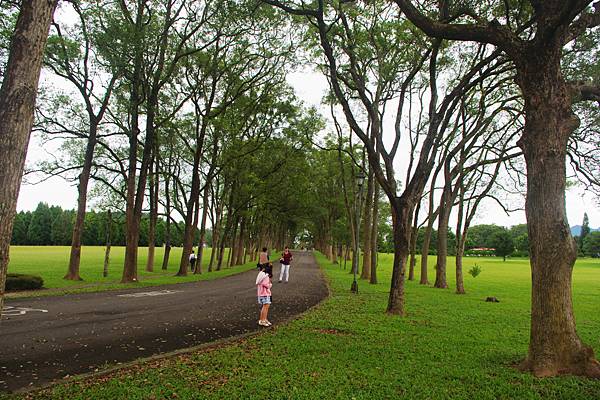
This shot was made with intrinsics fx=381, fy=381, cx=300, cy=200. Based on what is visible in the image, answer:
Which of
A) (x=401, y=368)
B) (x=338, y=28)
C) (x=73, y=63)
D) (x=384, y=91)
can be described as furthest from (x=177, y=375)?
(x=73, y=63)

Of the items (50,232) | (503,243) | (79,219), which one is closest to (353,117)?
(79,219)

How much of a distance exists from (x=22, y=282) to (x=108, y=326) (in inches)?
338

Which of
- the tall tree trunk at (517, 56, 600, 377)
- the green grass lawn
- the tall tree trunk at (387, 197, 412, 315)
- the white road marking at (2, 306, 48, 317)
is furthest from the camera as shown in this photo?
Answer: the green grass lawn

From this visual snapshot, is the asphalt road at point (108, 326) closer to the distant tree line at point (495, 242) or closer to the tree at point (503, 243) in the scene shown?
the distant tree line at point (495, 242)

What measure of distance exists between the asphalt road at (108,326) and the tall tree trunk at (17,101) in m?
2.49

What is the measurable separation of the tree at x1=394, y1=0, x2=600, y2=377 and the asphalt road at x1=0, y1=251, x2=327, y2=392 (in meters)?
5.95

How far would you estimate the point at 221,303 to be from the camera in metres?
13.2

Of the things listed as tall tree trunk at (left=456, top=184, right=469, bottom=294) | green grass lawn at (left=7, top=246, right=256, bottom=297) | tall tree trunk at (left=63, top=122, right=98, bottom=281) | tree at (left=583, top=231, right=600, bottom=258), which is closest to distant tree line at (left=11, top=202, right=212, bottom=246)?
green grass lawn at (left=7, top=246, right=256, bottom=297)

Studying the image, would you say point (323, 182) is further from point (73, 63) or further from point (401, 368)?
point (401, 368)

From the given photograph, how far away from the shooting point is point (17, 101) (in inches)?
159

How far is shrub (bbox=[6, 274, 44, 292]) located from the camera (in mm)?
14188

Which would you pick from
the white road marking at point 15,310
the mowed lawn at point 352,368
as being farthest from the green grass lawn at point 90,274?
the mowed lawn at point 352,368

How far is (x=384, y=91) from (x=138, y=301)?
553 inches

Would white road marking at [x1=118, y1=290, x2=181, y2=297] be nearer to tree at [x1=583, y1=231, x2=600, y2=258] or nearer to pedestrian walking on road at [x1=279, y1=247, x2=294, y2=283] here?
pedestrian walking on road at [x1=279, y1=247, x2=294, y2=283]
